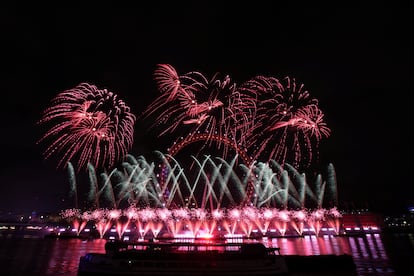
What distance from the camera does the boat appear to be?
48750mm

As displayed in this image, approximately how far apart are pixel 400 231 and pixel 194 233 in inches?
5449

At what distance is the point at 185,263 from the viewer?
161 feet

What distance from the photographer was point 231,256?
167ft

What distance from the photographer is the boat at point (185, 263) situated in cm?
4875

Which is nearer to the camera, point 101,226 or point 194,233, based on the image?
point 194,233

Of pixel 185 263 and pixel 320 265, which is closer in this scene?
pixel 185 263

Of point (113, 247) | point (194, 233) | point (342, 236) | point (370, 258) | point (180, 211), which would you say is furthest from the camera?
point (342, 236)

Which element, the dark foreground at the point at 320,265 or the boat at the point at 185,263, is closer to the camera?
the boat at the point at 185,263

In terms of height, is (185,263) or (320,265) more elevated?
(185,263)

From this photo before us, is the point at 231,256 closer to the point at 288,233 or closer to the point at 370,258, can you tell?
the point at 370,258

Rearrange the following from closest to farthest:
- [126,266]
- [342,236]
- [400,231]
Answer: [126,266]
[342,236]
[400,231]

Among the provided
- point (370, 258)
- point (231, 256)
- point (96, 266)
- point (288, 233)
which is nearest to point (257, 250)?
point (231, 256)

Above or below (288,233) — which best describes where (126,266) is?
below

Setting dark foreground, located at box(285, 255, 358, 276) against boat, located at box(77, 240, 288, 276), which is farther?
dark foreground, located at box(285, 255, 358, 276)
